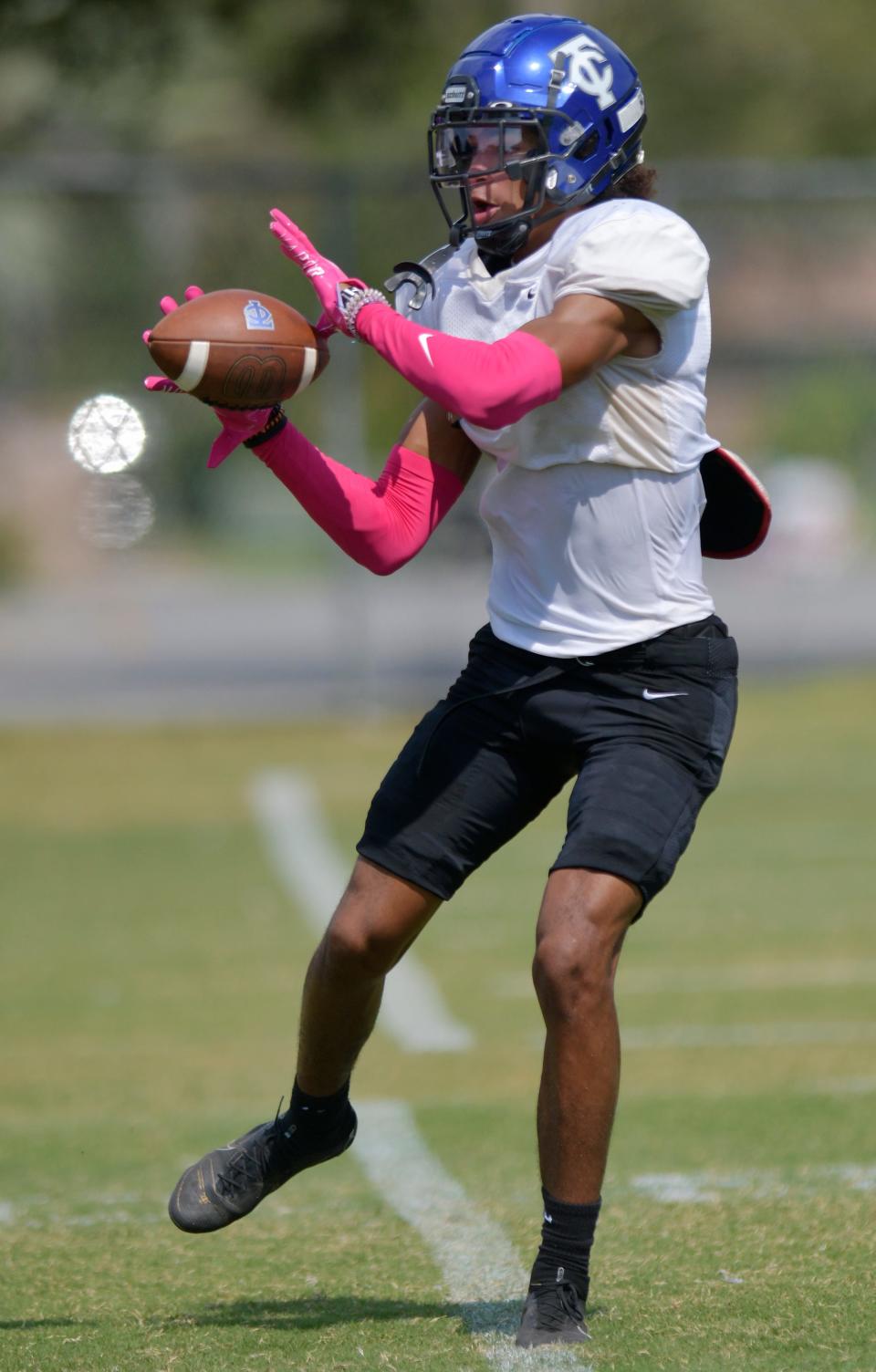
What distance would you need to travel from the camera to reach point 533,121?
3.76 m

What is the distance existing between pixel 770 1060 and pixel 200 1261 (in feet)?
10.8

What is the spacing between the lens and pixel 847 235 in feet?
47.9

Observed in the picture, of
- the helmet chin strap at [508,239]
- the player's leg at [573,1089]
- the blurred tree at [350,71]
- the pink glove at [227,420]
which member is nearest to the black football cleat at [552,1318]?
the player's leg at [573,1089]

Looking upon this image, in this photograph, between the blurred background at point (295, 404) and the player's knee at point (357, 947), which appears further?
the blurred background at point (295, 404)

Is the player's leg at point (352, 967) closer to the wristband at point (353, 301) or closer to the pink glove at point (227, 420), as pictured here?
the pink glove at point (227, 420)

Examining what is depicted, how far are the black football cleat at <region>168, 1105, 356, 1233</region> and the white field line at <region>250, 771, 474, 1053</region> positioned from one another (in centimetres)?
371

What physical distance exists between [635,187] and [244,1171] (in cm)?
220

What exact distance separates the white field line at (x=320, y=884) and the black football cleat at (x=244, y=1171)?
3.71 metres

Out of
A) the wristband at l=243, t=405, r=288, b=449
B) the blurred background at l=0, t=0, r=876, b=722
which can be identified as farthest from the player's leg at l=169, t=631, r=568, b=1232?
the blurred background at l=0, t=0, r=876, b=722

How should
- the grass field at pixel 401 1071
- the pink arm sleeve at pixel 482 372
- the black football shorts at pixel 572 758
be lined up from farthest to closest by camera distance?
the grass field at pixel 401 1071 → the black football shorts at pixel 572 758 → the pink arm sleeve at pixel 482 372

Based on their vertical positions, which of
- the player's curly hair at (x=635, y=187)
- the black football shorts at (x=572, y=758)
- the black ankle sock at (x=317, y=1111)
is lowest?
the black ankle sock at (x=317, y=1111)

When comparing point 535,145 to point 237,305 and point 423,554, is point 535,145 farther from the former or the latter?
point 423,554

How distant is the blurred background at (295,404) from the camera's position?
1322cm

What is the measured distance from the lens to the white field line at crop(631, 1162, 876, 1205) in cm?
481
